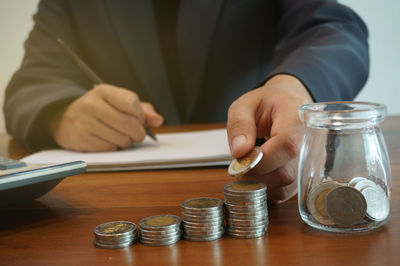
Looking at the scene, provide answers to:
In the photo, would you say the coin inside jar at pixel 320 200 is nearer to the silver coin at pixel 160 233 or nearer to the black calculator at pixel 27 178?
the silver coin at pixel 160 233

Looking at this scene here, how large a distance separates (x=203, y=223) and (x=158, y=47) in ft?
3.78

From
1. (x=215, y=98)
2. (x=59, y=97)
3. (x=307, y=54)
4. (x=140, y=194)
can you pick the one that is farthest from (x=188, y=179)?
(x=215, y=98)

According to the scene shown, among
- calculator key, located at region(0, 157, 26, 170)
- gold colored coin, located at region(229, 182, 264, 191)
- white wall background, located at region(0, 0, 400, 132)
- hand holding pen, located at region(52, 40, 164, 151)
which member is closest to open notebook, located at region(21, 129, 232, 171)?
hand holding pen, located at region(52, 40, 164, 151)

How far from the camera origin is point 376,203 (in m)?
0.42

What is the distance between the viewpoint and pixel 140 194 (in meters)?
0.60

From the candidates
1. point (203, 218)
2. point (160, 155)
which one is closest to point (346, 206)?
point (203, 218)

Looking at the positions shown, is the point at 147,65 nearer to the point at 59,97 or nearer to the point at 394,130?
the point at 59,97

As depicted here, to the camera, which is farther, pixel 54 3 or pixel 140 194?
pixel 54 3

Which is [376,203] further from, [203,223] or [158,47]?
[158,47]

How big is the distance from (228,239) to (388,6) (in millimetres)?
2874

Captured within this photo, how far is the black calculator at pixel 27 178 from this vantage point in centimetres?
47

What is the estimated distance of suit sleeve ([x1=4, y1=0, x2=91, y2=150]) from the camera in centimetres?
104

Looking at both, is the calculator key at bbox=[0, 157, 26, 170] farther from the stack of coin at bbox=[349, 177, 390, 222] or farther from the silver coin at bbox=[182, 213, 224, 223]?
the stack of coin at bbox=[349, 177, 390, 222]

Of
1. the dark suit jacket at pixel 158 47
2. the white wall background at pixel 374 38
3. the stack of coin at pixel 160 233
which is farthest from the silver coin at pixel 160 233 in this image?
the white wall background at pixel 374 38
